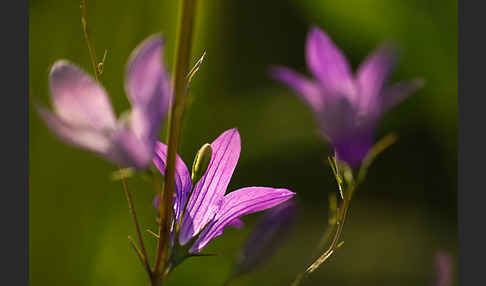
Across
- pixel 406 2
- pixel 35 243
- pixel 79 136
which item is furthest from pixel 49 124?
pixel 406 2

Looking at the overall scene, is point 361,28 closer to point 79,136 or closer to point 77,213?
point 77,213

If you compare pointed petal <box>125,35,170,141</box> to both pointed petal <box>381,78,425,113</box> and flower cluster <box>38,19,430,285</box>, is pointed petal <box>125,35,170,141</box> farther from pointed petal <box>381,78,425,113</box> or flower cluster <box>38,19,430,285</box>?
pointed petal <box>381,78,425,113</box>

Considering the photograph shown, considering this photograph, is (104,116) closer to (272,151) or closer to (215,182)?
(215,182)

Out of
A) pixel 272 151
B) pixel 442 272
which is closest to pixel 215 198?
pixel 442 272

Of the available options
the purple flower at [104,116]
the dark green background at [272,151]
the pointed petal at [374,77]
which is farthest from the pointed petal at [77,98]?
the dark green background at [272,151]

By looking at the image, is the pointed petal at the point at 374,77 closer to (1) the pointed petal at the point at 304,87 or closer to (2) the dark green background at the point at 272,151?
(1) the pointed petal at the point at 304,87

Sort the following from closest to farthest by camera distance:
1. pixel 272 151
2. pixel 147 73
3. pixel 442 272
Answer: pixel 147 73, pixel 442 272, pixel 272 151

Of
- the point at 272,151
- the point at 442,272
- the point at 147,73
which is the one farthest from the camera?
the point at 272,151

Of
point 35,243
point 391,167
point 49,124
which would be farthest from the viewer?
point 391,167
